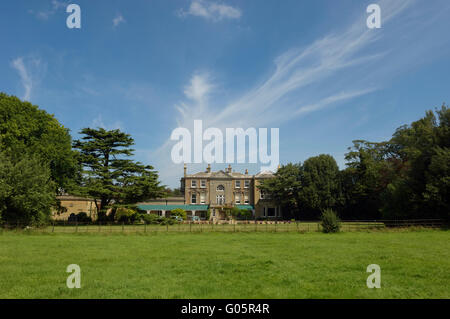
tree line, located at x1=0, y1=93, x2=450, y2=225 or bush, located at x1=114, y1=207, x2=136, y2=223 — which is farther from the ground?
tree line, located at x1=0, y1=93, x2=450, y2=225

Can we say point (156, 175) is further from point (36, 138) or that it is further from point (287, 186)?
point (287, 186)

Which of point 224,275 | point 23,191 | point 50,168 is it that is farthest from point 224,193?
point 224,275

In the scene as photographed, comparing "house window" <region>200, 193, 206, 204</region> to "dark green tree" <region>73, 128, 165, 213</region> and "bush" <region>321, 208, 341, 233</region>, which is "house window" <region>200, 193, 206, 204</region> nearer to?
"dark green tree" <region>73, 128, 165, 213</region>

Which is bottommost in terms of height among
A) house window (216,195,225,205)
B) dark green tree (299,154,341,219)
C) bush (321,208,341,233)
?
bush (321,208,341,233)

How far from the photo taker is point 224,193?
2391 inches

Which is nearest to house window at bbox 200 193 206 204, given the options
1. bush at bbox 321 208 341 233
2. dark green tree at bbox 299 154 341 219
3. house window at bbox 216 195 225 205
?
house window at bbox 216 195 225 205

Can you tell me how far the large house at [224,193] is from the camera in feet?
196

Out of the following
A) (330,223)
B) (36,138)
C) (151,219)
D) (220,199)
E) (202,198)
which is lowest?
(151,219)

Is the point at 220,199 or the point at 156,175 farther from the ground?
the point at 156,175

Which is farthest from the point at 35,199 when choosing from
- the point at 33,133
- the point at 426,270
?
the point at 426,270

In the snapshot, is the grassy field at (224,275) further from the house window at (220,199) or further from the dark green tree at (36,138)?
the house window at (220,199)

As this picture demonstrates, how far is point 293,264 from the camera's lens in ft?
36.1

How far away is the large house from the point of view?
5959 cm
